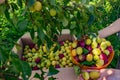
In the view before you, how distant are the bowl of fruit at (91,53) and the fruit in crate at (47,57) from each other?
25 centimetres

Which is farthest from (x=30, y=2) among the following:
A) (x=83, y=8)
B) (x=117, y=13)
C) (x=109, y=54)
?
(x=117, y=13)

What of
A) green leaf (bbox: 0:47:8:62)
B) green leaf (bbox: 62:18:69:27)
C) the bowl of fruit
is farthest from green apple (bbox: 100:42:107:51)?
green leaf (bbox: 0:47:8:62)

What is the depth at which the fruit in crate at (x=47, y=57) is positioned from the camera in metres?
2.56

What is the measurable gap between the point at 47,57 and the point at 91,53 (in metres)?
0.53

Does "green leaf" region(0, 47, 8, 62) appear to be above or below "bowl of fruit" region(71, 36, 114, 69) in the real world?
above

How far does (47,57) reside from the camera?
272 centimetres

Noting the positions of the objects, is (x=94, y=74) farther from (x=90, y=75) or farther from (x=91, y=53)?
(x=91, y=53)

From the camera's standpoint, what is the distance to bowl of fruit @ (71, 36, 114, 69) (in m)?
2.29

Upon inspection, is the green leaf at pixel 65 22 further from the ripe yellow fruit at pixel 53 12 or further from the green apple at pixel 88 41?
the green apple at pixel 88 41

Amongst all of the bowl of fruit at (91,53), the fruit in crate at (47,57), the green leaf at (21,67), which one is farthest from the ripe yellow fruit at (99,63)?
the green leaf at (21,67)

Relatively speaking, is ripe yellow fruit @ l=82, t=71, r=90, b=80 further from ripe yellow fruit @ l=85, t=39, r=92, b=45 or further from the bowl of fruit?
ripe yellow fruit @ l=85, t=39, r=92, b=45

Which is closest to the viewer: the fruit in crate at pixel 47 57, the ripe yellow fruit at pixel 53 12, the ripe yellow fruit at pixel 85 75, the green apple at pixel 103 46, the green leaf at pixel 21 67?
the green leaf at pixel 21 67

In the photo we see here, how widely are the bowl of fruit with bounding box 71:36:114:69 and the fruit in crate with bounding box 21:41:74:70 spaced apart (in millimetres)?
252

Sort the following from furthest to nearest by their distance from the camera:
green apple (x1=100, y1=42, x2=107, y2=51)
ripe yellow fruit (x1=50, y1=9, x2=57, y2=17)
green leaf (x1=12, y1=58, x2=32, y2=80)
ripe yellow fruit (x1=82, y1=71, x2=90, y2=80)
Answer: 1. green apple (x1=100, y1=42, x2=107, y2=51)
2. ripe yellow fruit (x1=82, y1=71, x2=90, y2=80)
3. ripe yellow fruit (x1=50, y1=9, x2=57, y2=17)
4. green leaf (x1=12, y1=58, x2=32, y2=80)
